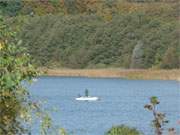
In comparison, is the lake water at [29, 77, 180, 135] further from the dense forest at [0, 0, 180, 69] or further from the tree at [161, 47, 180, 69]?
the dense forest at [0, 0, 180, 69]

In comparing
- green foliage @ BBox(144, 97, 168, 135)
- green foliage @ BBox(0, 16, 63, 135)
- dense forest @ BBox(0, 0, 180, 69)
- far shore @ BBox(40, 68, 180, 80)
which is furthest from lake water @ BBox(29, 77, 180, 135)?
dense forest @ BBox(0, 0, 180, 69)

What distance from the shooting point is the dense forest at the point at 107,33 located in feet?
257

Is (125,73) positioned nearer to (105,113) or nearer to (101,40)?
(101,40)

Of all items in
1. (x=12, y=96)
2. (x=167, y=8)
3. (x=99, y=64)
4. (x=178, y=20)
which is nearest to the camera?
(x=12, y=96)

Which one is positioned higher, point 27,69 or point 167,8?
point 167,8

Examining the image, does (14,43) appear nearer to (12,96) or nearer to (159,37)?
(12,96)

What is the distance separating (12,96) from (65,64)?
247 feet

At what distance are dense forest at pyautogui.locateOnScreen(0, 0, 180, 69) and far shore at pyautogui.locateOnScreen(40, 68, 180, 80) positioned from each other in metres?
1.44

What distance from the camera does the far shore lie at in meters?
66.4

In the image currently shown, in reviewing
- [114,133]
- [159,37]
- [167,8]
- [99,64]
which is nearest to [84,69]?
[99,64]

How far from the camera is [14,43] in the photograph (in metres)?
5.41

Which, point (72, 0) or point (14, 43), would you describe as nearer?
point (14, 43)

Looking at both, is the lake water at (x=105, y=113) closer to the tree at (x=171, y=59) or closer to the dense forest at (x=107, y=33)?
the tree at (x=171, y=59)

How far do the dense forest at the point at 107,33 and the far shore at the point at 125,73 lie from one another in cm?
144
